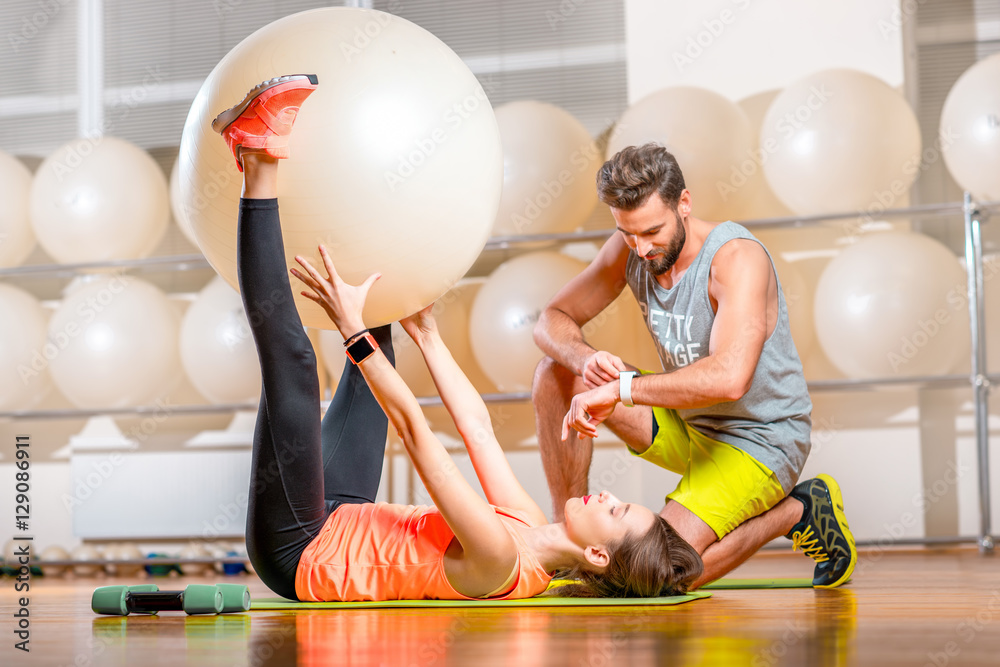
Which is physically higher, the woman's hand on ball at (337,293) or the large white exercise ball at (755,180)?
the large white exercise ball at (755,180)

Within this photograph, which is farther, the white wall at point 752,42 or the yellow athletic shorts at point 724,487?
the white wall at point 752,42

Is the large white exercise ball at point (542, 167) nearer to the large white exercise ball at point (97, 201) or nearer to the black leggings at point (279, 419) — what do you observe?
the large white exercise ball at point (97, 201)

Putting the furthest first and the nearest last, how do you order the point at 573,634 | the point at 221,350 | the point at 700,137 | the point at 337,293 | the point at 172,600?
the point at 221,350 < the point at 700,137 < the point at 172,600 < the point at 337,293 < the point at 573,634

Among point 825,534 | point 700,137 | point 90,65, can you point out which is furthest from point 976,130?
point 90,65

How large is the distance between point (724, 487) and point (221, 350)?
198 cm

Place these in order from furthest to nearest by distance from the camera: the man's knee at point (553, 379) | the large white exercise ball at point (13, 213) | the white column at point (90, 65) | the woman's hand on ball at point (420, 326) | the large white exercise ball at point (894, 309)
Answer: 1. the white column at point (90, 65)
2. the large white exercise ball at point (13, 213)
3. the large white exercise ball at point (894, 309)
4. the man's knee at point (553, 379)
5. the woman's hand on ball at point (420, 326)

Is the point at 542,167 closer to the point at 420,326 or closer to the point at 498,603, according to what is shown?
the point at 420,326

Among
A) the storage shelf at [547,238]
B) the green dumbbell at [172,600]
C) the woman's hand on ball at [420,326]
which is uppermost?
the storage shelf at [547,238]

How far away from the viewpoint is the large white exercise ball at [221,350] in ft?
11.0

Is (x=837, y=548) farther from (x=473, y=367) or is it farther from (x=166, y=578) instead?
(x=166, y=578)

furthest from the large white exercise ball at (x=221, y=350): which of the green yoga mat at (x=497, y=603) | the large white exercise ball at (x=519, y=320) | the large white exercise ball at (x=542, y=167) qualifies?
the green yoga mat at (x=497, y=603)

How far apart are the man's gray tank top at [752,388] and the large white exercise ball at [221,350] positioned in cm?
173

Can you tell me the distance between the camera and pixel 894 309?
9.71 ft

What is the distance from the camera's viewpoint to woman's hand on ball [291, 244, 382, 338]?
5.01 ft
